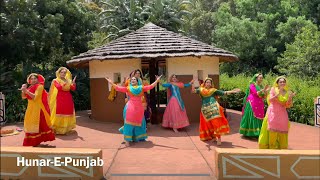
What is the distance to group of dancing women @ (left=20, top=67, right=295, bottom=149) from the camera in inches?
263

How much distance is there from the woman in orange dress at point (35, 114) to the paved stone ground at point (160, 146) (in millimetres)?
652

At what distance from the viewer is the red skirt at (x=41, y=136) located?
7.26 metres

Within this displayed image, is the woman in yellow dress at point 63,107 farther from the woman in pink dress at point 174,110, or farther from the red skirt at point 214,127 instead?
the red skirt at point 214,127

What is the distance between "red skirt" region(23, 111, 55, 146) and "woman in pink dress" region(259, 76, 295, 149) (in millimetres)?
4852

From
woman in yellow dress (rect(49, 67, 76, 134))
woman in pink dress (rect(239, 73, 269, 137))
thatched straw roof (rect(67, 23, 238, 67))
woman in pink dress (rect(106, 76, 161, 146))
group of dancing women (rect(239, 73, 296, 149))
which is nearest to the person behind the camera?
group of dancing women (rect(239, 73, 296, 149))

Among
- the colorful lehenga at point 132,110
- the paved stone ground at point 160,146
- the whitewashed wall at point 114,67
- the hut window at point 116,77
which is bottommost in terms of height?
the paved stone ground at point 160,146

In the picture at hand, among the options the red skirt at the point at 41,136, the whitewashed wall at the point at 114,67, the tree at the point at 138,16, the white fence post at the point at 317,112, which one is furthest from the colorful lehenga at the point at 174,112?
the tree at the point at 138,16

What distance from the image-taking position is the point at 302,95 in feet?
37.3

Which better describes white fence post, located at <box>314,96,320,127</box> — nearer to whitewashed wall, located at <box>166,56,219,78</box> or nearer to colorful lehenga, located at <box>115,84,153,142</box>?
whitewashed wall, located at <box>166,56,219,78</box>

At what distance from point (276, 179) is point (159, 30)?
8.98 meters

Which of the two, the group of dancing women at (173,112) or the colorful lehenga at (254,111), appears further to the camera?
the colorful lehenga at (254,111)

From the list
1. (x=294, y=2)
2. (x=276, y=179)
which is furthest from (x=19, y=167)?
(x=294, y=2)

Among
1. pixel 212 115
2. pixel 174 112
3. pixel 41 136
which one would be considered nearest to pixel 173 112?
pixel 174 112

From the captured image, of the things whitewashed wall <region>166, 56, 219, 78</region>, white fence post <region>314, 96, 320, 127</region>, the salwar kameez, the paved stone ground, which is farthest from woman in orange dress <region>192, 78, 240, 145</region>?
white fence post <region>314, 96, 320, 127</region>
